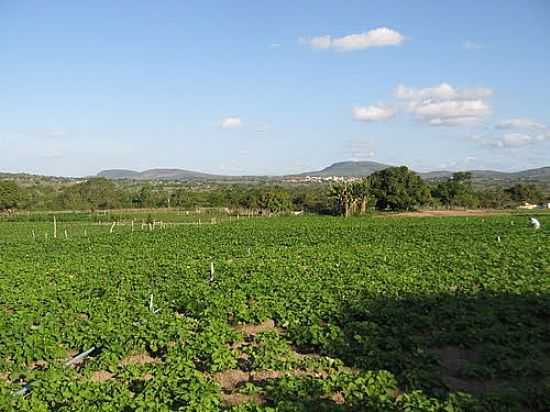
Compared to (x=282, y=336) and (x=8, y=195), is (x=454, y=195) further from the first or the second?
(x=282, y=336)

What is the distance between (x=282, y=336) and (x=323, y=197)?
74.2m

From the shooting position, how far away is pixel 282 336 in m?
9.85

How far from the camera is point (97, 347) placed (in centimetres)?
909

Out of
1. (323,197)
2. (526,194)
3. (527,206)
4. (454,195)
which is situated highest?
(454,195)

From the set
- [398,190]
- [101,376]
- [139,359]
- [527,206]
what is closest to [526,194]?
[527,206]

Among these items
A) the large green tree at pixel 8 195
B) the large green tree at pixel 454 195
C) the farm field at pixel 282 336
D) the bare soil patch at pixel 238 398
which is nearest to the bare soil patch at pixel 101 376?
the farm field at pixel 282 336

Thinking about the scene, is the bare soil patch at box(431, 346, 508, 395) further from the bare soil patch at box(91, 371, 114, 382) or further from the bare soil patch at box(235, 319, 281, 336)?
the bare soil patch at box(91, 371, 114, 382)

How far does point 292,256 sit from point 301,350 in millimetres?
12074

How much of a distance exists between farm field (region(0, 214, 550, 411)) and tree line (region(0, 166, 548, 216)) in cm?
4769

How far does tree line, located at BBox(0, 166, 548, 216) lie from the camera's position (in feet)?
224

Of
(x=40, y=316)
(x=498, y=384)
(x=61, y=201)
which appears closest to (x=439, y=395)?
(x=498, y=384)

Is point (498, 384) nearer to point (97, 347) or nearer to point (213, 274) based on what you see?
point (97, 347)

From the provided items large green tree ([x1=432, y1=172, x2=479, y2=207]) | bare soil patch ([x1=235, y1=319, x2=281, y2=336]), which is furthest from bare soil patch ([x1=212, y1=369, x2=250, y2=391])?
large green tree ([x1=432, y1=172, x2=479, y2=207])

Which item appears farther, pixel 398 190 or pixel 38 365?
pixel 398 190
